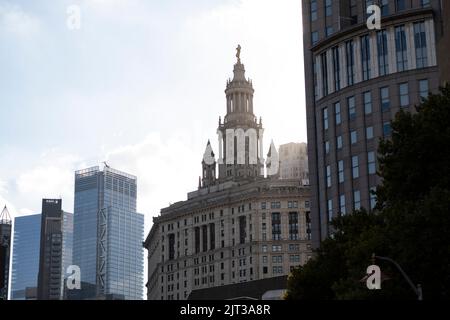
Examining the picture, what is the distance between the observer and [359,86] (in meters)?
99.7

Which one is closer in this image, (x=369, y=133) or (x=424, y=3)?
(x=369, y=133)

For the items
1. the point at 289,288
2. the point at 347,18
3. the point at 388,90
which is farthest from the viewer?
the point at 347,18

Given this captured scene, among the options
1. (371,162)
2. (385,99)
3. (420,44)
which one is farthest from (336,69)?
(371,162)

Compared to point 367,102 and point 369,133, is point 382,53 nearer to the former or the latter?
point 367,102

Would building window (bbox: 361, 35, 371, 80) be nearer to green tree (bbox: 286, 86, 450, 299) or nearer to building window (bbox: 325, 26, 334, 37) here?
building window (bbox: 325, 26, 334, 37)

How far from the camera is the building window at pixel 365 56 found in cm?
10006

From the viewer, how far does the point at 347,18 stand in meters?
105

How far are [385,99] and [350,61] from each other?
804 cm

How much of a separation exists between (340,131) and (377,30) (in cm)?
1307

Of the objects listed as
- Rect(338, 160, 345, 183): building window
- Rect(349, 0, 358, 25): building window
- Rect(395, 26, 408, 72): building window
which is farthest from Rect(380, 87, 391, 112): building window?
Rect(349, 0, 358, 25): building window

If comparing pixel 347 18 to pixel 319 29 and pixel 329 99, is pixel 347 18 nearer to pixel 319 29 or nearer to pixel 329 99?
pixel 319 29

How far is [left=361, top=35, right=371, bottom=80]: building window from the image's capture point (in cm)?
10006
